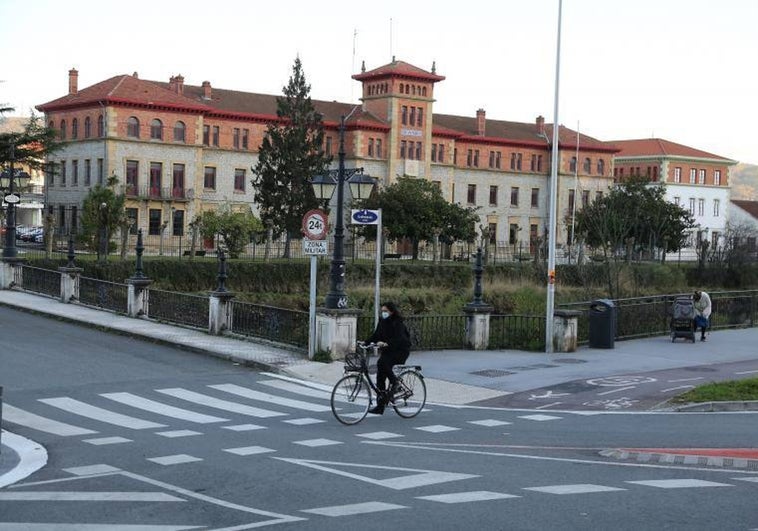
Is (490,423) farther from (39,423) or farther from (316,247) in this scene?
(316,247)

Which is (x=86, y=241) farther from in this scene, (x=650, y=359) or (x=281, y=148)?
(x=650, y=359)

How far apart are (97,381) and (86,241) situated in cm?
4461

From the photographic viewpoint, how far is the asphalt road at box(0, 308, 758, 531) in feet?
32.4

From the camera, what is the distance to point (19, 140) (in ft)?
124

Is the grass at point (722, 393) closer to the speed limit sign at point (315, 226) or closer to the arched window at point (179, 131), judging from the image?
the speed limit sign at point (315, 226)

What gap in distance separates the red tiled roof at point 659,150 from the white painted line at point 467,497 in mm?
106995

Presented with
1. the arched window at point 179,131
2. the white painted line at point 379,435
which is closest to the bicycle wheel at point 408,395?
the white painted line at point 379,435

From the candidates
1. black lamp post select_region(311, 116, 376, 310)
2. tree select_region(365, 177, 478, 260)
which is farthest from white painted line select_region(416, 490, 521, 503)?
tree select_region(365, 177, 478, 260)

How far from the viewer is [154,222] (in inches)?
3098

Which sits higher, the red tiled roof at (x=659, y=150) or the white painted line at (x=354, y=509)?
the red tiled roof at (x=659, y=150)

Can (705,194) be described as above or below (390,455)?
above

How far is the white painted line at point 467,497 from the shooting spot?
10530mm

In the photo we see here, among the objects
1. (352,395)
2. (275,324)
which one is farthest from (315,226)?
(352,395)

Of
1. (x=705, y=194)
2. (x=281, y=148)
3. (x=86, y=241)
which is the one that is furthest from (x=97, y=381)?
(x=705, y=194)
